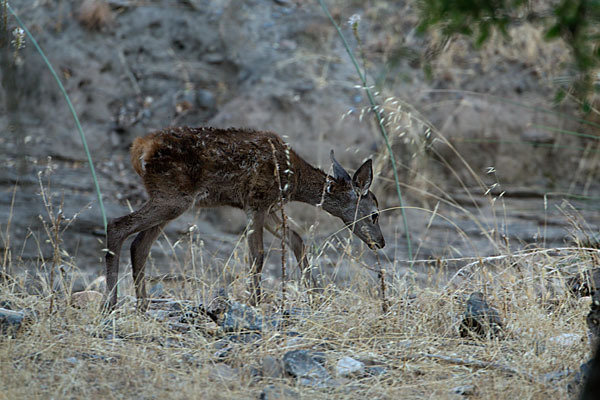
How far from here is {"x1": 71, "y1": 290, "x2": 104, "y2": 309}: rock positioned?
5.17 m

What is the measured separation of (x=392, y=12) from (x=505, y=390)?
11700 mm

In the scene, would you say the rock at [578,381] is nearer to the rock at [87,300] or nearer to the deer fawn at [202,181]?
the deer fawn at [202,181]

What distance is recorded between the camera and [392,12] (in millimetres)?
14734

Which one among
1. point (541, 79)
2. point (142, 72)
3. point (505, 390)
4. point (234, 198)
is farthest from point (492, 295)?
point (142, 72)

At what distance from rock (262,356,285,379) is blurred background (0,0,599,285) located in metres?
6.59

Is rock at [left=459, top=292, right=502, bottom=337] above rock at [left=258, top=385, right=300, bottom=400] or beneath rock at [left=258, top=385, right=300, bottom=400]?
beneath

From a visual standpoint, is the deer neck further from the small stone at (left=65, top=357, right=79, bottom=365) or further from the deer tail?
the small stone at (left=65, top=357, right=79, bottom=365)

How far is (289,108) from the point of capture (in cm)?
1256

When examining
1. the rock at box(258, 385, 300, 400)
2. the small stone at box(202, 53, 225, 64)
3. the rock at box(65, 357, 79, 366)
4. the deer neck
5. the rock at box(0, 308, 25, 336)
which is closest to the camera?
the rock at box(258, 385, 300, 400)

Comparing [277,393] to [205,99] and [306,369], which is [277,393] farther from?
[205,99]

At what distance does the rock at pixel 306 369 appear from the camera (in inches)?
162

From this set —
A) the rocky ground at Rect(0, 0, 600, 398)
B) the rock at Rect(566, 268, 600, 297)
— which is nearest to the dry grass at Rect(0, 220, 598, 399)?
the rock at Rect(566, 268, 600, 297)

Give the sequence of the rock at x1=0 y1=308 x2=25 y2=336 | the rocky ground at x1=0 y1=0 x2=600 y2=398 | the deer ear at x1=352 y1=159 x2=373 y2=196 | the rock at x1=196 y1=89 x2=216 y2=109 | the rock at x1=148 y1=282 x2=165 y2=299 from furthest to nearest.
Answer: the rock at x1=196 y1=89 x2=216 y2=109 < the rocky ground at x1=0 y1=0 x2=600 y2=398 < the deer ear at x1=352 y1=159 x2=373 y2=196 < the rock at x1=148 y1=282 x2=165 y2=299 < the rock at x1=0 y1=308 x2=25 y2=336

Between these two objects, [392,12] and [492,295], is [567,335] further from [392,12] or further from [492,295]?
[392,12]
